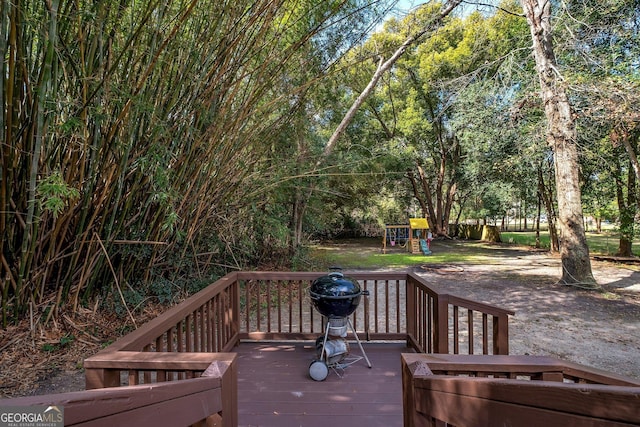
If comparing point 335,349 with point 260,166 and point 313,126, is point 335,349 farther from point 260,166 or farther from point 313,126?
point 313,126

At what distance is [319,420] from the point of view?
1.80 metres

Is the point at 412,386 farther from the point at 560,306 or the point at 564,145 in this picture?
the point at 564,145

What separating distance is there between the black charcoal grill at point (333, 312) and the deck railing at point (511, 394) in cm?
102

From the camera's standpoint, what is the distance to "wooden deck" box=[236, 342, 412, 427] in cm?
182

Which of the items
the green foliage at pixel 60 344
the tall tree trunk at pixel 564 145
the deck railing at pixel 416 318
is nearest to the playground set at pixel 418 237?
the tall tree trunk at pixel 564 145

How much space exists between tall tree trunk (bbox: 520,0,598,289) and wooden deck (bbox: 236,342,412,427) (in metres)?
4.97

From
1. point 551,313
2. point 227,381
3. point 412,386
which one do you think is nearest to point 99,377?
point 227,381

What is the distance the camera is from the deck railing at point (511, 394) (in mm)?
593

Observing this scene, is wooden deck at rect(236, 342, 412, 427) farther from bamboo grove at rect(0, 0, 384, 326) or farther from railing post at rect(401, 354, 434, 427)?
bamboo grove at rect(0, 0, 384, 326)

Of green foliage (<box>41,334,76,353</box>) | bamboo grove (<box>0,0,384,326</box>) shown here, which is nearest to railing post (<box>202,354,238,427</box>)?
bamboo grove (<box>0,0,384,326</box>)

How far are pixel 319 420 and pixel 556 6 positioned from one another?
344 inches

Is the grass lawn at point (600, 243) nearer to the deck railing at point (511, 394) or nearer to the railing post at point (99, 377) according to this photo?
the deck railing at point (511, 394)

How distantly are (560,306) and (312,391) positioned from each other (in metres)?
4.61

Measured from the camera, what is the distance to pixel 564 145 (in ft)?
18.8
